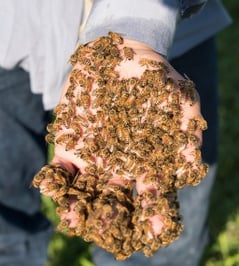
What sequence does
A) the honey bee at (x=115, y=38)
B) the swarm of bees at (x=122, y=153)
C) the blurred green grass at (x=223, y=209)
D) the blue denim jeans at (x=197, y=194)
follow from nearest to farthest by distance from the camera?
the swarm of bees at (x=122, y=153), the honey bee at (x=115, y=38), the blue denim jeans at (x=197, y=194), the blurred green grass at (x=223, y=209)

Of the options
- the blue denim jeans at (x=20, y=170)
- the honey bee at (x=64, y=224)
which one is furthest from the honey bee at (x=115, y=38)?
the blue denim jeans at (x=20, y=170)

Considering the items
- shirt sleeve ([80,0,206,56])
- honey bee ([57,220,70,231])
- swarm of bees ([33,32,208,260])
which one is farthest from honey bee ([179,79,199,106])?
honey bee ([57,220,70,231])

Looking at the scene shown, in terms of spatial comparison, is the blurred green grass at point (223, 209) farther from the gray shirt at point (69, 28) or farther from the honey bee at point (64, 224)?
the honey bee at point (64, 224)

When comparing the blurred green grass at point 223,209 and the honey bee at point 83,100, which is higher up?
the honey bee at point 83,100

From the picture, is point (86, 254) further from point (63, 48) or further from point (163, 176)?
point (163, 176)

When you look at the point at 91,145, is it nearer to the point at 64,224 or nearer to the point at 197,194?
the point at 64,224

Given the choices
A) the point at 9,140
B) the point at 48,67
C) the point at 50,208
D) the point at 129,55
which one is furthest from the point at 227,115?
the point at 129,55
